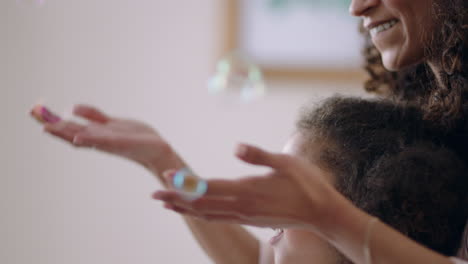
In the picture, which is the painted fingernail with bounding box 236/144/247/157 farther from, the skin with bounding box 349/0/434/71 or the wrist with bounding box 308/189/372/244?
the skin with bounding box 349/0/434/71

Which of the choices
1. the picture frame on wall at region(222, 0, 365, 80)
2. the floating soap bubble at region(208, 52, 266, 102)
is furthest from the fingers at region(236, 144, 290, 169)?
the picture frame on wall at region(222, 0, 365, 80)

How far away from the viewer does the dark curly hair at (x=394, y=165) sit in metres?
0.65

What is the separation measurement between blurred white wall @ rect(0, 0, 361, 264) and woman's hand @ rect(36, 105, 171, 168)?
0.89 meters

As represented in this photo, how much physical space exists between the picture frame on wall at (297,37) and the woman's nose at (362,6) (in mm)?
764

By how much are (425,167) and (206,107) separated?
0.97 meters

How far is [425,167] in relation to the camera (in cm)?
65

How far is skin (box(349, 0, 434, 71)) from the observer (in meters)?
0.74

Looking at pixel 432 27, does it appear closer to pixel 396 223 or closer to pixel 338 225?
pixel 396 223

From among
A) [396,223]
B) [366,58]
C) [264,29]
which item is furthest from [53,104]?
[396,223]

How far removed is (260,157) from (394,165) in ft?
0.77

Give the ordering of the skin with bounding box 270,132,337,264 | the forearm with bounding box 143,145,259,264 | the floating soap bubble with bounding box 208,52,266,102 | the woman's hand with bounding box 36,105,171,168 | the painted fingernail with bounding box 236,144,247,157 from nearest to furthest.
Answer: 1. the painted fingernail with bounding box 236,144,247,157
2. the woman's hand with bounding box 36,105,171,168
3. the skin with bounding box 270,132,337,264
4. the forearm with bounding box 143,145,259,264
5. the floating soap bubble with bounding box 208,52,266,102

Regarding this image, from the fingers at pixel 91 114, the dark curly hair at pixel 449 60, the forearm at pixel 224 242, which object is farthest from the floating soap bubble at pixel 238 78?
the fingers at pixel 91 114

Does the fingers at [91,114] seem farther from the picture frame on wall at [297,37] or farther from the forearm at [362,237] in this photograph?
the picture frame on wall at [297,37]

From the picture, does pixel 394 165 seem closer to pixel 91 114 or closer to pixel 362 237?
pixel 362 237
